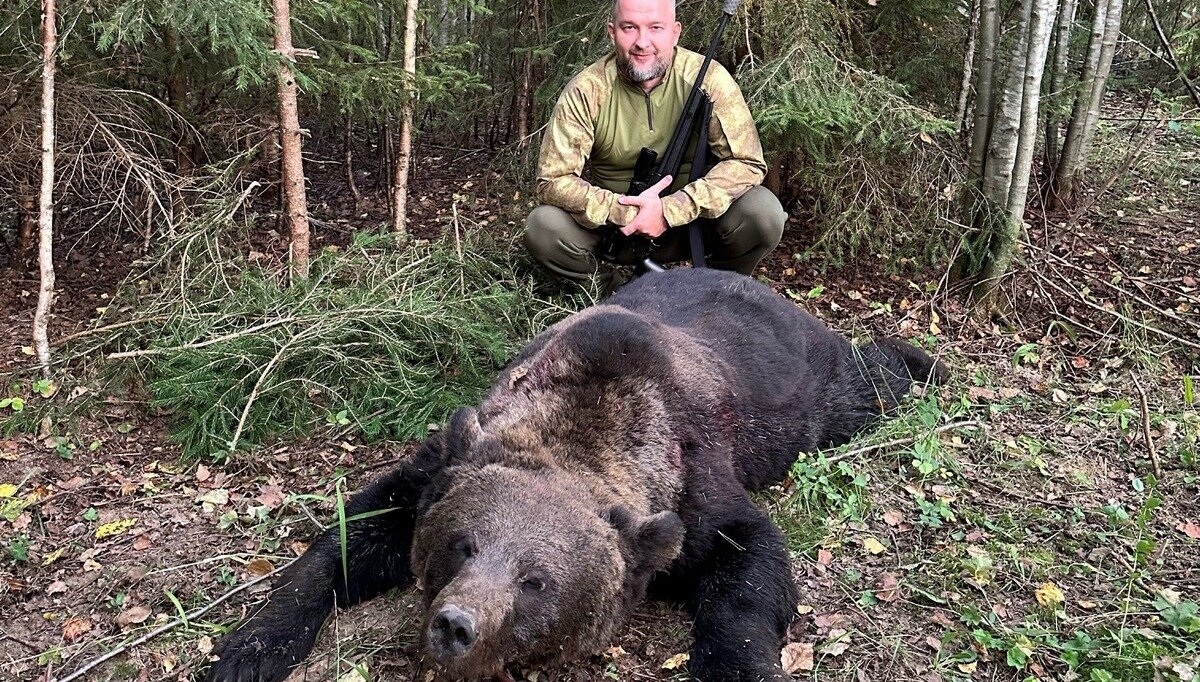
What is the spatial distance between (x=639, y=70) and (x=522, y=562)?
387 centimetres

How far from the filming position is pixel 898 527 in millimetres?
4043

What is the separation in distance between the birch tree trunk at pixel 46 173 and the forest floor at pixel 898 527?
0.32 m

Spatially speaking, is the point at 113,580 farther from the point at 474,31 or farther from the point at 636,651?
the point at 474,31

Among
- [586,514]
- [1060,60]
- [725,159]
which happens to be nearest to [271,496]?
[586,514]

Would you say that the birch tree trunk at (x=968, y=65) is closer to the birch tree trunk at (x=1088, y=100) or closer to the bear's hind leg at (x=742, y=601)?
the birch tree trunk at (x=1088, y=100)

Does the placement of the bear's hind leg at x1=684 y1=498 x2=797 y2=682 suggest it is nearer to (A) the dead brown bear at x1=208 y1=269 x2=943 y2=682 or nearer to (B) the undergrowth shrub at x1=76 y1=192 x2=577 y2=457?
(A) the dead brown bear at x1=208 y1=269 x2=943 y2=682

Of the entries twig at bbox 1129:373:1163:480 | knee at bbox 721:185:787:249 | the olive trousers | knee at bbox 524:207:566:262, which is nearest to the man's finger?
the olive trousers

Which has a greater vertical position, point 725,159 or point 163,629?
point 725,159

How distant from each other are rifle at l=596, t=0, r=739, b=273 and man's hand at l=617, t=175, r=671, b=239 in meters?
0.15

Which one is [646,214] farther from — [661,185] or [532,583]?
[532,583]

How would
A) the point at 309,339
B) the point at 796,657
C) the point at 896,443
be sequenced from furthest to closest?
the point at 309,339 < the point at 896,443 < the point at 796,657

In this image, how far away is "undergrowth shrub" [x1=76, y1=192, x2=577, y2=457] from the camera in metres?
4.85

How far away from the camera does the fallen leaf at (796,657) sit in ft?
10.7

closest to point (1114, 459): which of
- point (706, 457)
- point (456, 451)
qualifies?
point (706, 457)
